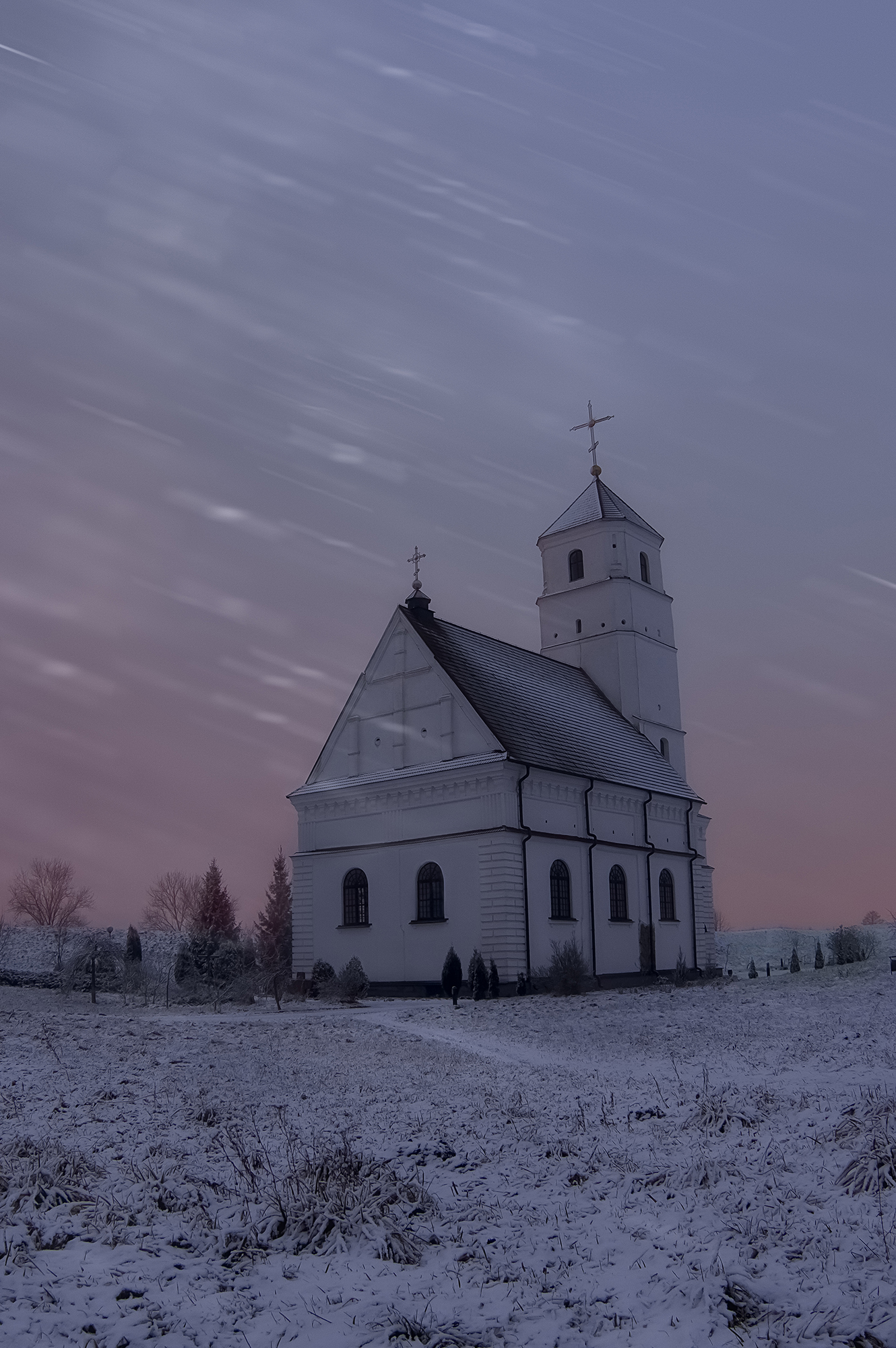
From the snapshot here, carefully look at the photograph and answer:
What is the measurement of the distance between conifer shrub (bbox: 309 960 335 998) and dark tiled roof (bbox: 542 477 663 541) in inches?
885

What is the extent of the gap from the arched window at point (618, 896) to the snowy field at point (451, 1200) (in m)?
20.9

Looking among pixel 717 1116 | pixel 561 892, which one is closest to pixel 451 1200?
pixel 717 1116

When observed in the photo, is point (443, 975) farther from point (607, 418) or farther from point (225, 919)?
point (225, 919)

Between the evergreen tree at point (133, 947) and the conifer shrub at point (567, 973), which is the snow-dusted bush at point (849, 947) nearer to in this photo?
the conifer shrub at point (567, 973)

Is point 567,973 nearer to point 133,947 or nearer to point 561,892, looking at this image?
point 561,892

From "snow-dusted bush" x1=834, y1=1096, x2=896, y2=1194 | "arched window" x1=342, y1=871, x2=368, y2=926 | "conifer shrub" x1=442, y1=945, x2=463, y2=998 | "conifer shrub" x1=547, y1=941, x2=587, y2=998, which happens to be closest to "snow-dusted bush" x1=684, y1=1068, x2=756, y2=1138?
"snow-dusted bush" x1=834, y1=1096, x2=896, y2=1194

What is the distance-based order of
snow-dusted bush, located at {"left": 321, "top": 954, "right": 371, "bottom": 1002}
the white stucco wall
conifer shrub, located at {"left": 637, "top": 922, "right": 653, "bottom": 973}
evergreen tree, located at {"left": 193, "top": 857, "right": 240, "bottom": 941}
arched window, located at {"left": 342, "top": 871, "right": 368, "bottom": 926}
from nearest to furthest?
1. snow-dusted bush, located at {"left": 321, "top": 954, "right": 371, "bottom": 1002}
2. the white stucco wall
3. arched window, located at {"left": 342, "top": 871, "right": 368, "bottom": 926}
4. conifer shrub, located at {"left": 637, "top": 922, "right": 653, "bottom": 973}
5. evergreen tree, located at {"left": 193, "top": 857, "right": 240, "bottom": 941}

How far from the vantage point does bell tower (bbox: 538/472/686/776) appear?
4453 centimetres

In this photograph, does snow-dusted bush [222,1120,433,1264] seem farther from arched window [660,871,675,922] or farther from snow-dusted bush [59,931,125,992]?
arched window [660,871,675,922]

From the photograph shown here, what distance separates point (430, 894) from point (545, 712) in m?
8.36

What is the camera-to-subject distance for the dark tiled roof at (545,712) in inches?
1319

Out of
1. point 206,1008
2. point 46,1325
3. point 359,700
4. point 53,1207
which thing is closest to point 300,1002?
point 206,1008

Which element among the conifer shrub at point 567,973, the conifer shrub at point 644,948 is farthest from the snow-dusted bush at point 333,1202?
the conifer shrub at point 644,948

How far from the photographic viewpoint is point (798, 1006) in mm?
21781
